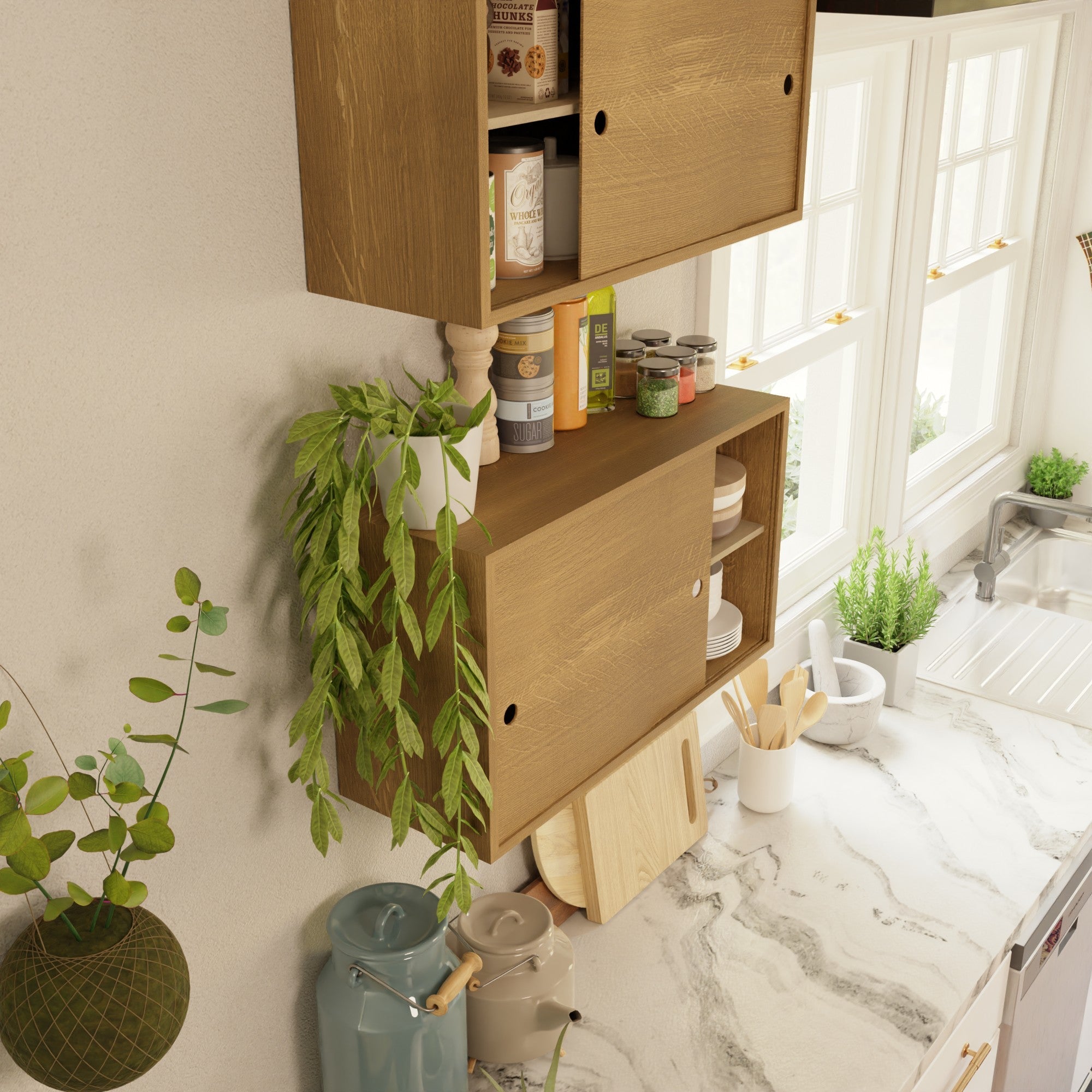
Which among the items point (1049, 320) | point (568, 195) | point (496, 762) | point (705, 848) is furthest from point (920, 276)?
point (496, 762)

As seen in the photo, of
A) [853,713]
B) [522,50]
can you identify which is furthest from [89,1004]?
[853,713]

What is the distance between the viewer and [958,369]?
326 centimetres

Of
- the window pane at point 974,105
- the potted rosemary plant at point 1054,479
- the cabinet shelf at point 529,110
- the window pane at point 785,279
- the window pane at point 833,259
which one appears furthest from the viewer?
the potted rosemary plant at point 1054,479

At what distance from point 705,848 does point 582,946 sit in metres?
0.33

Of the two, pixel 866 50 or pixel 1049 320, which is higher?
pixel 866 50

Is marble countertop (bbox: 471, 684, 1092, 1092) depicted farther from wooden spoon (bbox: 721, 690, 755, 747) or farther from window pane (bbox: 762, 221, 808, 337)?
window pane (bbox: 762, 221, 808, 337)

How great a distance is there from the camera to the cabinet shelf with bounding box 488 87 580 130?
1124mm

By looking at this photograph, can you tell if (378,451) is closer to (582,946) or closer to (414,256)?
(414,256)

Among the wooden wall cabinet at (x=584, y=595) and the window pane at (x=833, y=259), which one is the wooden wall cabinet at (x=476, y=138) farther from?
the window pane at (x=833, y=259)

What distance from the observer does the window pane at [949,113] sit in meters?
2.71

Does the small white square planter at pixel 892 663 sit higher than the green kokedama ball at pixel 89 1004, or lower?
lower

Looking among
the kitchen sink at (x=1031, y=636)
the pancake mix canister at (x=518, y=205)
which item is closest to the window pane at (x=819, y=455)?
the kitchen sink at (x=1031, y=636)

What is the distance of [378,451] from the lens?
125cm

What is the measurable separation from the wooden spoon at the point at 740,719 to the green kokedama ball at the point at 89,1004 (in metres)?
1.24
